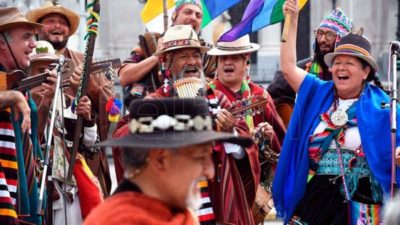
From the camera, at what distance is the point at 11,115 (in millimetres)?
7098

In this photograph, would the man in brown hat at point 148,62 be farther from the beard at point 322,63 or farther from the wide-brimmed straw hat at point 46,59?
the beard at point 322,63

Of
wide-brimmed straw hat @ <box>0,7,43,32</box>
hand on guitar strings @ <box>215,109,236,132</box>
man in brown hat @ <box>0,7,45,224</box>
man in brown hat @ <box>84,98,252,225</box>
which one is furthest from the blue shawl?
man in brown hat @ <box>84,98,252,225</box>

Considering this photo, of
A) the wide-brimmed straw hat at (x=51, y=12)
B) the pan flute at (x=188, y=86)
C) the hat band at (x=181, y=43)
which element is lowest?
A: the pan flute at (x=188, y=86)

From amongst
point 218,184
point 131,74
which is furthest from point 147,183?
point 131,74

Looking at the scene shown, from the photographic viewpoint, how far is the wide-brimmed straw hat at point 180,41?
8297mm

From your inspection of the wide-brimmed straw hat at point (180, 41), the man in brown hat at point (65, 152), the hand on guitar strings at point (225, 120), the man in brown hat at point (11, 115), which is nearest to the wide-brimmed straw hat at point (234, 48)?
the wide-brimmed straw hat at point (180, 41)

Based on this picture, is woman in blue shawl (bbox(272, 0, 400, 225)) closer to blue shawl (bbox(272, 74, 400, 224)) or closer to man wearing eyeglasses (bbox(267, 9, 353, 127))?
blue shawl (bbox(272, 74, 400, 224))

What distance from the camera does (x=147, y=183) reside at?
4.70 m

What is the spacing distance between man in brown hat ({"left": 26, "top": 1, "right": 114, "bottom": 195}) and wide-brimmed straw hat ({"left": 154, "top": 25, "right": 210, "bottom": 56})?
39.8 inches

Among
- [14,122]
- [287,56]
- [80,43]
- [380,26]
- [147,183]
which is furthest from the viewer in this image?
[380,26]

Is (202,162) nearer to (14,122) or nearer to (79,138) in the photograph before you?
(14,122)

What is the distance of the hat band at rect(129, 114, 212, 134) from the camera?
15.5 ft

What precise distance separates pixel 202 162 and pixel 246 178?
12.8 ft

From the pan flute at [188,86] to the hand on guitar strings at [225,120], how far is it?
0.68 feet
